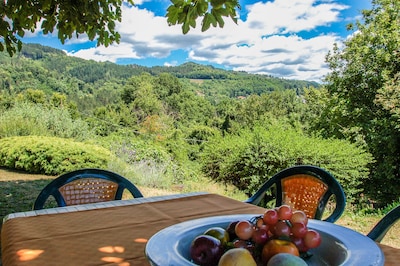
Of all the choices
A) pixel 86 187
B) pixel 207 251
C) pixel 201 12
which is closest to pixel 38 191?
pixel 86 187

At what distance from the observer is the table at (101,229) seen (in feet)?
3.20

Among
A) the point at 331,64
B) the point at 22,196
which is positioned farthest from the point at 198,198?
the point at 331,64

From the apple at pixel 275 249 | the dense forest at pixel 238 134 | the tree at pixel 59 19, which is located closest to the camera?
the apple at pixel 275 249

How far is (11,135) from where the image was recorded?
741 cm

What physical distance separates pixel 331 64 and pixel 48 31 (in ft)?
27.8

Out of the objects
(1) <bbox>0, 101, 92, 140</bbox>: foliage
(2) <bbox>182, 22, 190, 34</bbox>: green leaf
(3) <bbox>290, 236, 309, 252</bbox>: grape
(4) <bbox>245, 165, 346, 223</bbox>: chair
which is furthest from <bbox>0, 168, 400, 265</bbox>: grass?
(3) <bbox>290, 236, 309, 252</bbox>: grape

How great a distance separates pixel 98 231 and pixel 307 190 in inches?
44.9

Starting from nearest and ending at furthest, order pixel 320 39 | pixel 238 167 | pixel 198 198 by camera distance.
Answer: pixel 198 198 < pixel 238 167 < pixel 320 39

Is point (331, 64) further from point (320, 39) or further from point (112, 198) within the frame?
point (112, 198)

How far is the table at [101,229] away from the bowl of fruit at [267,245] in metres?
0.09

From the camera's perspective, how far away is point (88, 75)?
21.4 m

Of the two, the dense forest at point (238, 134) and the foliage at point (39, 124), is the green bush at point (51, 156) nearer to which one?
the dense forest at point (238, 134)

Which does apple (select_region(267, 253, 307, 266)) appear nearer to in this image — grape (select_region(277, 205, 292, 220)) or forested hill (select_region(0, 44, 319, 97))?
grape (select_region(277, 205, 292, 220))

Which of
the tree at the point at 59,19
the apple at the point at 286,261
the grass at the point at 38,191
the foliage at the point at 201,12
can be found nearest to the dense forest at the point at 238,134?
the grass at the point at 38,191
